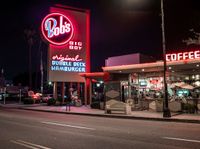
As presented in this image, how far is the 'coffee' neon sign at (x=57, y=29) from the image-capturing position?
133 ft

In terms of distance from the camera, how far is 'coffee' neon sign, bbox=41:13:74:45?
133 feet

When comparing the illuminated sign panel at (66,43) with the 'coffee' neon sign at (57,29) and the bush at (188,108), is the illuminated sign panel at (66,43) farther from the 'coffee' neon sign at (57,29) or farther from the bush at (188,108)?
the bush at (188,108)

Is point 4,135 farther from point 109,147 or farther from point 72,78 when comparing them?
point 72,78

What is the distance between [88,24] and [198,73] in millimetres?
20331

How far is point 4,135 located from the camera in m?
12.2

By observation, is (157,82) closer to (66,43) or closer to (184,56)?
(184,56)

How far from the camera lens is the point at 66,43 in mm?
41094

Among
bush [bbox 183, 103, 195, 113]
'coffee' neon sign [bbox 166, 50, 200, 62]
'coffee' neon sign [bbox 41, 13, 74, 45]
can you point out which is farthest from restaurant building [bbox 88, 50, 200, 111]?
'coffee' neon sign [bbox 41, 13, 74, 45]

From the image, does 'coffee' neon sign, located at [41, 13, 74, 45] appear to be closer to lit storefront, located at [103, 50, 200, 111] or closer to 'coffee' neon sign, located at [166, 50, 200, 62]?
lit storefront, located at [103, 50, 200, 111]

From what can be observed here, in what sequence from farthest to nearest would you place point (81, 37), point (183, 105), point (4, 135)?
point (81, 37) → point (183, 105) → point (4, 135)

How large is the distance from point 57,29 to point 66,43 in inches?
104

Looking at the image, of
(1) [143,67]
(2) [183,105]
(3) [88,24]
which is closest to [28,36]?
(3) [88,24]

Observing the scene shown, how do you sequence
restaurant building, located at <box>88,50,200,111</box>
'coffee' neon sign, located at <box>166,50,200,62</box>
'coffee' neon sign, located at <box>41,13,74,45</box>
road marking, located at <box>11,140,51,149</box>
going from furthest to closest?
'coffee' neon sign, located at <box>41,13,74,45</box>
'coffee' neon sign, located at <box>166,50,200,62</box>
restaurant building, located at <box>88,50,200,111</box>
road marking, located at <box>11,140,51,149</box>

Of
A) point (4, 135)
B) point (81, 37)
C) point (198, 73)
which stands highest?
point (81, 37)
